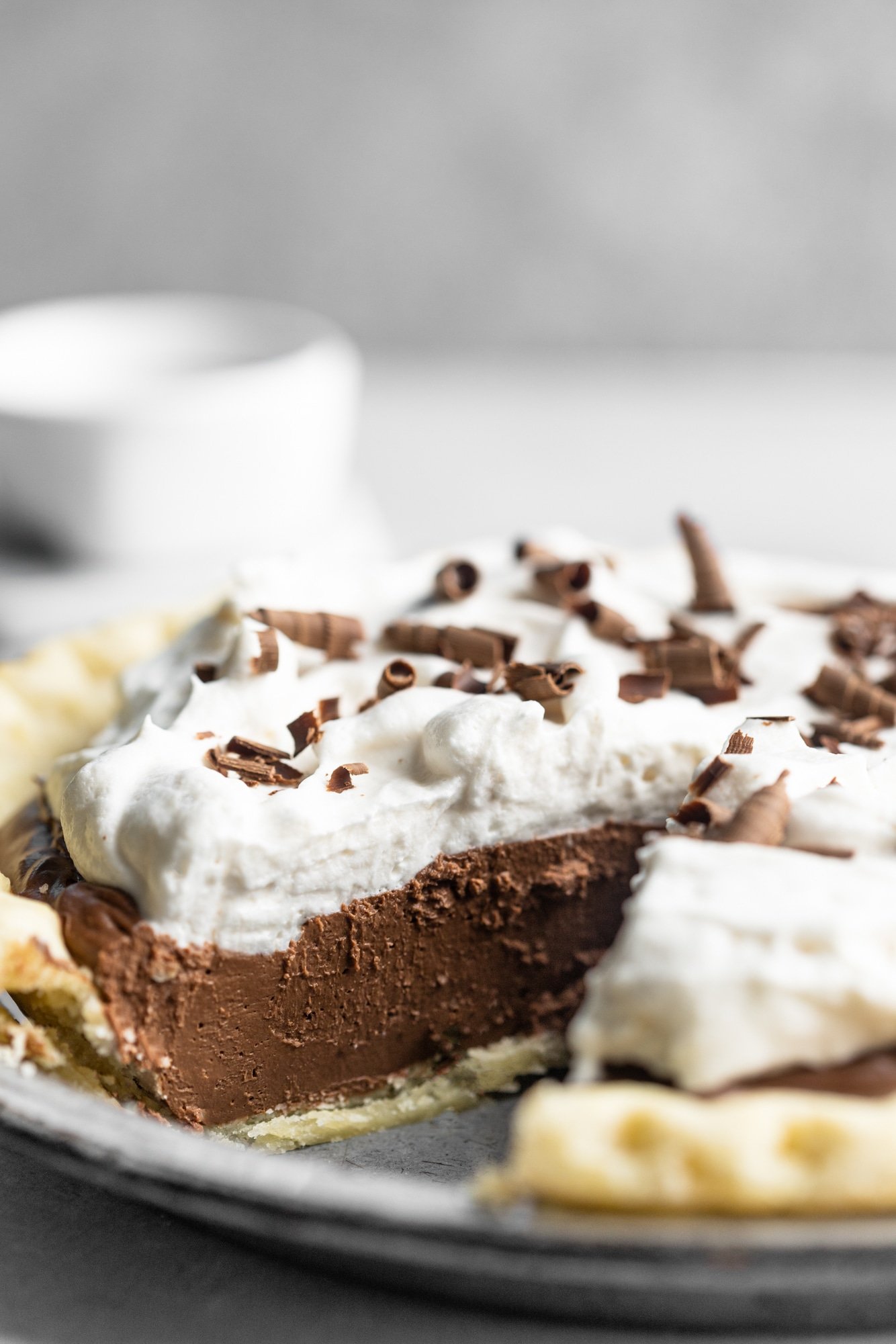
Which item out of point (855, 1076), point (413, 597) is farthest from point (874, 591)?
point (855, 1076)

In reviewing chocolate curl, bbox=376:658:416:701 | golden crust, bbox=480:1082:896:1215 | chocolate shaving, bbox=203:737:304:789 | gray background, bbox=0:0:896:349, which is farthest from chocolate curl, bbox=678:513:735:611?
gray background, bbox=0:0:896:349

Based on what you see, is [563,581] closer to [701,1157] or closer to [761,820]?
[761,820]

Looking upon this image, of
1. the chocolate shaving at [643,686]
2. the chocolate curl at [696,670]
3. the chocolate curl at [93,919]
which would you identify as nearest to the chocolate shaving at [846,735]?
the chocolate curl at [696,670]

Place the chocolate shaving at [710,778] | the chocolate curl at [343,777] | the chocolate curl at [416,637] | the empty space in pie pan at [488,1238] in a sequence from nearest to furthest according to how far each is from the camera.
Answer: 1. the empty space in pie pan at [488,1238]
2. the chocolate shaving at [710,778]
3. the chocolate curl at [343,777]
4. the chocolate curl at [416,637]

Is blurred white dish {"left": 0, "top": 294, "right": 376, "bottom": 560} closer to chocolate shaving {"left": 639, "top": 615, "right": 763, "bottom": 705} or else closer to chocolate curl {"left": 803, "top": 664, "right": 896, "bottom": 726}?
chocolate shaving {"left": 639, "top": 615, "right": 763, "bottom": 705}

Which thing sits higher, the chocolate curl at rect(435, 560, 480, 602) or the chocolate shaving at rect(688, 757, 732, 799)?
the chocolate shaving at rect(688, 757, 732, 799)

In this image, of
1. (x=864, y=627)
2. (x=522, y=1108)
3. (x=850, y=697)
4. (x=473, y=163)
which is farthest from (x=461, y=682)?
(x=473, y=163)

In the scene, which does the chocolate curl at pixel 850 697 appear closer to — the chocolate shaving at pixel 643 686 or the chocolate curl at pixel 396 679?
the chocolate shaving at pixel 643 686
